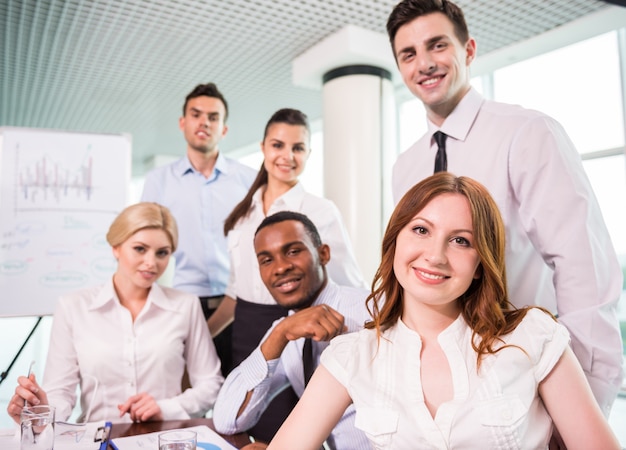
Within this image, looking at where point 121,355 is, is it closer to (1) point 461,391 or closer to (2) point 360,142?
(1) point 461,391

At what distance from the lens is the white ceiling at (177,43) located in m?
3.65

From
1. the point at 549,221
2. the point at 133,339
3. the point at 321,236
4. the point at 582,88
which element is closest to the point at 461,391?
the point at 549,221

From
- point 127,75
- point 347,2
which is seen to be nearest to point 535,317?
point 347,2

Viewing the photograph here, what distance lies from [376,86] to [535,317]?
3.47m

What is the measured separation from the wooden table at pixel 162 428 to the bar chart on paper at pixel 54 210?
1889 mm

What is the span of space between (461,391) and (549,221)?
1.76 ft

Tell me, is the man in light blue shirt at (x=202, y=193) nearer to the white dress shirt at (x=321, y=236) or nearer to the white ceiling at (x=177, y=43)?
the white dress shirt at (x=321, y=236)

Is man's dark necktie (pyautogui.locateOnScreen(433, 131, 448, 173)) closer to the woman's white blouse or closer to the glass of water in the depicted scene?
the woman's white blouse

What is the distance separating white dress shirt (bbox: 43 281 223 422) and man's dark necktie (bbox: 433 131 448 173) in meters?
1.14

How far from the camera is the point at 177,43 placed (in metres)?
4.27

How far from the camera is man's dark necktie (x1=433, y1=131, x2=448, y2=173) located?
5.54 ft

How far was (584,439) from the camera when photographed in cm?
108

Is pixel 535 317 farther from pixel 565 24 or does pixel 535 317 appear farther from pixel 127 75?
pixel 127 75

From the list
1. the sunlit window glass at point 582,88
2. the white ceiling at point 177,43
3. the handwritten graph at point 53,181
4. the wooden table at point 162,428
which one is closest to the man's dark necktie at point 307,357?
the wooden table at point 162,428
